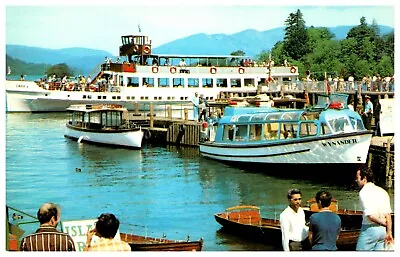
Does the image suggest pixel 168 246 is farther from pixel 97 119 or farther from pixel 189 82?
pixel 189 82

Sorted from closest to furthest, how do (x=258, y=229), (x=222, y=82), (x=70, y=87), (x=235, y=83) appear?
(x=258, y=229), (x=70, y=87), (x=222, y=82), (x=235, y=83)

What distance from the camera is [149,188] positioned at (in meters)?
15.2

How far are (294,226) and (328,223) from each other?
0.37 metres

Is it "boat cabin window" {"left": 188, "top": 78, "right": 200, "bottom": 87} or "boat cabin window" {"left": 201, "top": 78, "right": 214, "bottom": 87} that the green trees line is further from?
"boat cabin window" {"left": 188, "top": 78, "right": 200, "bottom": 87}

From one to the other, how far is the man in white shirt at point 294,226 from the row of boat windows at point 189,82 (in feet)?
96.3

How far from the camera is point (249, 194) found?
14648mm

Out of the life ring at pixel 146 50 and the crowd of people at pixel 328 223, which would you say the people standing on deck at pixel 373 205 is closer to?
the crowd of people at pixel 328 223

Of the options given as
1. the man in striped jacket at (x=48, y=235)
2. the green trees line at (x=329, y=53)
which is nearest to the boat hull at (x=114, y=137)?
the green trees line at (x=329, y=53)

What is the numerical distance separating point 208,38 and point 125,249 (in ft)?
38.9

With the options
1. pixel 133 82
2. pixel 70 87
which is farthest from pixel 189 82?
pixel 70 87

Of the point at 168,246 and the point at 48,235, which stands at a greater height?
the point at 48,235

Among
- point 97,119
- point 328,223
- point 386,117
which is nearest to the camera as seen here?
point 328,223

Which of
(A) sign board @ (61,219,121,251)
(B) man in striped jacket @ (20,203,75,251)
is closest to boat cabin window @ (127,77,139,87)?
(A) sign board @ (61,219,121,251)

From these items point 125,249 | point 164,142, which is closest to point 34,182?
point 164,142
